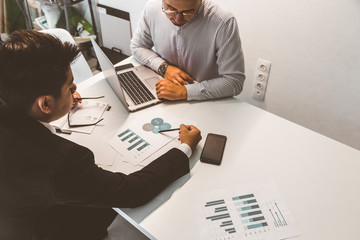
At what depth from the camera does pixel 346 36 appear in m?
1.72

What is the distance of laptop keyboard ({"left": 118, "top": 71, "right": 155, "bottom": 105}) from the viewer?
4.80ft

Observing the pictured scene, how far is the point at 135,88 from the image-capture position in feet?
5.02

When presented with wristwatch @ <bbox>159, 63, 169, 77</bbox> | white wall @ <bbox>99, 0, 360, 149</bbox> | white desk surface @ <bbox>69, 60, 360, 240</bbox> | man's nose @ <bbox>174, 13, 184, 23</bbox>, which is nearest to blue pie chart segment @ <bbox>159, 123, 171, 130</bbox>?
white desk surface @ <bbox>69, 60, 360, 240</bbox>

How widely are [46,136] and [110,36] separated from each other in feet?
7.56

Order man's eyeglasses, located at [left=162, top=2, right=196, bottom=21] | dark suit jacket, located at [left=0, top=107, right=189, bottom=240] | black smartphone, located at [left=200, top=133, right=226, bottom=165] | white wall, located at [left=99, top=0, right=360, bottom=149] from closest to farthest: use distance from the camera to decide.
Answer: dark suit jacket, located at [left=0, top=107, right=189, bottom=240] → black smartphone, located at [left=200, top=133, right=226, bottom=165] → man's eyeglasses, located at [left=162, top=2, right=196, bottom=21] → white wall, located at [left=99, top=0, right=360, bottom=149]

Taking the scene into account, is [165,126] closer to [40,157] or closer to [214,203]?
[214,203]

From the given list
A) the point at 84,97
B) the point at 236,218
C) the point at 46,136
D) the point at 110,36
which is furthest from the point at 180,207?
the point at 110,36

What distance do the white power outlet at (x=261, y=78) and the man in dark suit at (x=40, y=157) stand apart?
1.47 meters

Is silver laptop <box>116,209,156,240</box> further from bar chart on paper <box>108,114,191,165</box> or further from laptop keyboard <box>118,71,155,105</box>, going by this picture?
laptop keyboard <box>118,71,155,105</box>

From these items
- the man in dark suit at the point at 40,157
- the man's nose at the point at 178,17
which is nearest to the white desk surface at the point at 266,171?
the man in dark suit at the point at 40,157

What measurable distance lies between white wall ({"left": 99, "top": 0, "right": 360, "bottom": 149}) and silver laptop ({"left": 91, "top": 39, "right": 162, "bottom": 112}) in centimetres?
89

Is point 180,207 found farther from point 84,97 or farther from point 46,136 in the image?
point 84,97

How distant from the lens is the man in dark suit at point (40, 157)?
80cm

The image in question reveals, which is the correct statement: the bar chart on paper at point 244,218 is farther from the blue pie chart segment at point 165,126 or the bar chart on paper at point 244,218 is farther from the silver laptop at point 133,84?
the silver laptop at point 133,84
